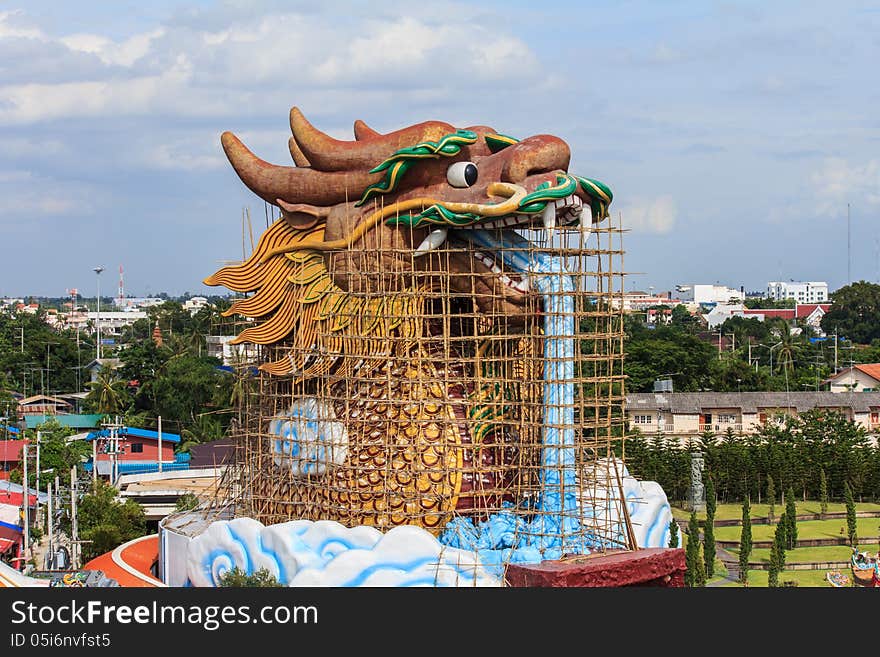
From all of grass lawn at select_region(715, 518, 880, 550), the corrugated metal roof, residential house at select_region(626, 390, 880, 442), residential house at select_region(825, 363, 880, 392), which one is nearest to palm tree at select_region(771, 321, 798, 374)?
residential house at select_region(825, 363, 880, 392)

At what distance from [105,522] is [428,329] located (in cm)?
1093

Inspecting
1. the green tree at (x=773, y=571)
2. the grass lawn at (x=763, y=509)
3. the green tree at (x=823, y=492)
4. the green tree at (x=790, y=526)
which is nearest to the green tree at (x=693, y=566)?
the green tree at (x=773, y=571)

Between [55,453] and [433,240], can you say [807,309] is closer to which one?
[55,453]

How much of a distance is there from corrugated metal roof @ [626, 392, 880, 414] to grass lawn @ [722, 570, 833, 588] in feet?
50.5

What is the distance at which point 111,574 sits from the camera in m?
20.8

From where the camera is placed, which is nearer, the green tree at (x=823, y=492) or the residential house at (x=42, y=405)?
the green tree at (x=823, y=492)

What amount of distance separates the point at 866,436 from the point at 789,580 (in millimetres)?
14053

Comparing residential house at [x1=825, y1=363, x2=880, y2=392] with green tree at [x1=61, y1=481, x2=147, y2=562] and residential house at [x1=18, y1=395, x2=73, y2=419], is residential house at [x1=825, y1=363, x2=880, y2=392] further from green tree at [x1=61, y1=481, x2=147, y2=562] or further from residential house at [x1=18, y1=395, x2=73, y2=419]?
green tree at [x1=61, y1=481, x2=147, y2=562]

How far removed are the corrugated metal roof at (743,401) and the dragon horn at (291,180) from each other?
2398cm

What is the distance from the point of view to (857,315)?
80625 mm

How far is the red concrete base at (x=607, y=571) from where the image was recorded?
16234 mm

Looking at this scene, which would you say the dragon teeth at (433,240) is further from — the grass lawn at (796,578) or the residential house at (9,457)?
the residential house at (9,457)

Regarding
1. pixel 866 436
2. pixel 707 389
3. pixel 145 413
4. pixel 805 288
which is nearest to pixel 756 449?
pixel 866 436

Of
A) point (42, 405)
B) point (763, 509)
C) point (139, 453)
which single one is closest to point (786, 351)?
point (763, 509)
